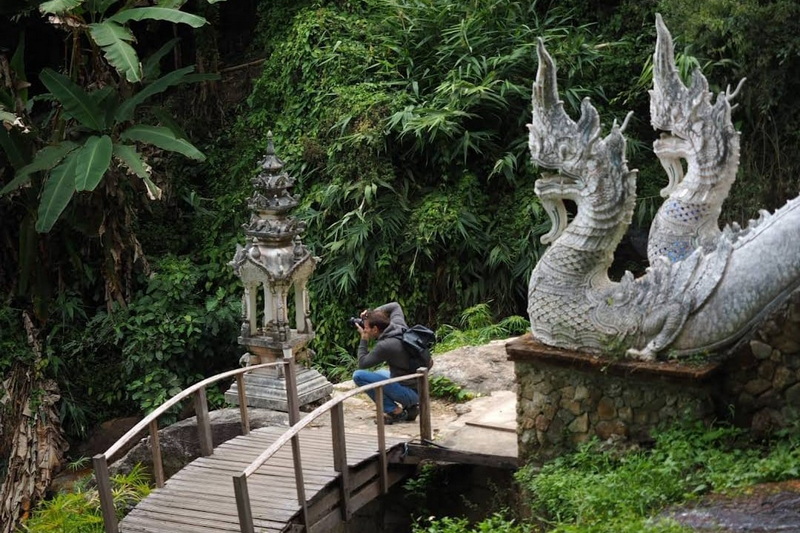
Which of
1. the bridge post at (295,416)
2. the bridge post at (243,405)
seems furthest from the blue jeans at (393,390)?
the bridge post at (243,405)

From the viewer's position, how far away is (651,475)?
5887 millimetres

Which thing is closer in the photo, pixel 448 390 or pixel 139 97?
pixel 448 390

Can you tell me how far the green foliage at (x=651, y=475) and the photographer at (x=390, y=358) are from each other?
66.1 inches

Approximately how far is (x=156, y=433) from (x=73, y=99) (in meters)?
4.63

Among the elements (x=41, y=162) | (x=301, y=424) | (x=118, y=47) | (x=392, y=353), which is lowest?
(x=301, y=424)

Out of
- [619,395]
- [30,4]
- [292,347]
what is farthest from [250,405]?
[30,4]

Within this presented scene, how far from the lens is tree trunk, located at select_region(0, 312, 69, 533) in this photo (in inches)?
363

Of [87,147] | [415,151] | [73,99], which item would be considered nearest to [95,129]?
[73,99]

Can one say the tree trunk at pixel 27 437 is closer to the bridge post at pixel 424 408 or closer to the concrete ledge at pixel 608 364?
the bridge post at pixel 424 408

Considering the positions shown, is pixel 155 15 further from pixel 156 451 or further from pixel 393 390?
pixel 156 451

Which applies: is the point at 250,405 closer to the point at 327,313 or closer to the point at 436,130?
the point at 327,313

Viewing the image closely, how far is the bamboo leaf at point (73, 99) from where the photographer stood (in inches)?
403

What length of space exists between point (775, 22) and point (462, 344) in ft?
14.6

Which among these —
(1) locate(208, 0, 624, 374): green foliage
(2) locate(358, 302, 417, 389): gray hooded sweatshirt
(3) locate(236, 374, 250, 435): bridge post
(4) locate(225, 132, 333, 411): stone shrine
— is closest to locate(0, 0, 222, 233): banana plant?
(4) locate(225, 132, 333, 411): stone shrine
